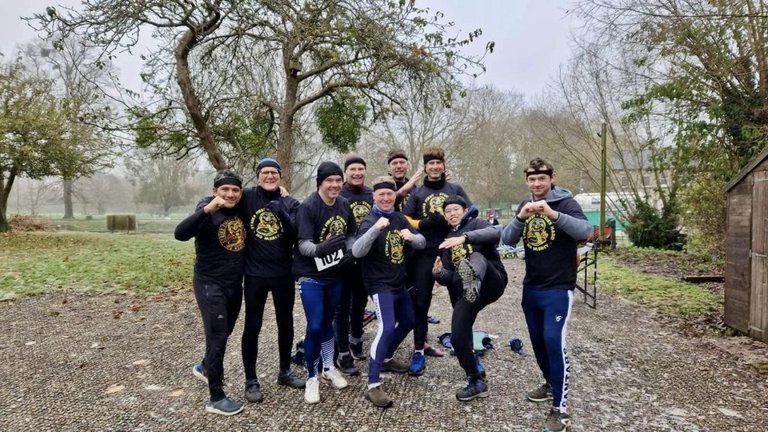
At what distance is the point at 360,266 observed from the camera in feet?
12.7

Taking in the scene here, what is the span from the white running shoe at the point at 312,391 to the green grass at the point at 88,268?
5623 millimetres

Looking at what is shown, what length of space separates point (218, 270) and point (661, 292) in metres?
7.81

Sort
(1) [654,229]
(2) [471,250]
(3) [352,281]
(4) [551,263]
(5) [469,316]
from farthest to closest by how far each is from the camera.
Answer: (1) [654,229] < (3) [352,281] < (2) [471,250] < (5) [469,316] < (4) [551,263]

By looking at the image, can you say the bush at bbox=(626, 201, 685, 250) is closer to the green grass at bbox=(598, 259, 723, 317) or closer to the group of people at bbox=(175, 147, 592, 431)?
the green grass at bbox=(598, 259, 723, 317)

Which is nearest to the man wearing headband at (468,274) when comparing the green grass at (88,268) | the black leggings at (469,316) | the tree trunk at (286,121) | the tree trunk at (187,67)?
the black leggings at (469,316)

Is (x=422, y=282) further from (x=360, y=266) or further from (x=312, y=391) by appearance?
(x=312, y=391)

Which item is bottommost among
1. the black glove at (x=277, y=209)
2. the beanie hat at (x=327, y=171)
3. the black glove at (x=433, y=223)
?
the black glove at (x=433, y=223)

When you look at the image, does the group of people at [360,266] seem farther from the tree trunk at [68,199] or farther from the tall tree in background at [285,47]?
the tree trunk at [68,199]

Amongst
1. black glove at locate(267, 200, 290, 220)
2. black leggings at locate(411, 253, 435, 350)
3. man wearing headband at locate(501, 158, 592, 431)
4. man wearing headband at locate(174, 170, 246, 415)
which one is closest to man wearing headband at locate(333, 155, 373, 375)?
black leggings at locate(411, 253, 435, 350)

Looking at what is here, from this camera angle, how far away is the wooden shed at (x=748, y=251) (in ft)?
16.0

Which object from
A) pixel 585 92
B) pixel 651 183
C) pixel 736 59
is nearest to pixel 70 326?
pixel 736 59

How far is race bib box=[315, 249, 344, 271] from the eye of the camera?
346 cm

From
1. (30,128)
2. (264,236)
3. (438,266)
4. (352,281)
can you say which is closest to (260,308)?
(264,236)

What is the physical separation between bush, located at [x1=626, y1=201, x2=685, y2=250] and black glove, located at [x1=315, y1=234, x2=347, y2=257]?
49.4 ft
